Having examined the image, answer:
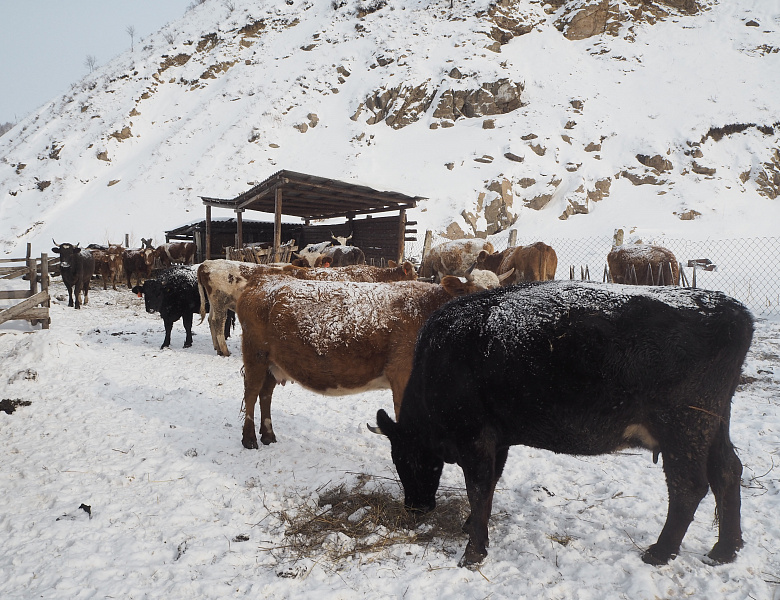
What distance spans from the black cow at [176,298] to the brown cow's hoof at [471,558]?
744 centimetres

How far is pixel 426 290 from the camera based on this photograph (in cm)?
395

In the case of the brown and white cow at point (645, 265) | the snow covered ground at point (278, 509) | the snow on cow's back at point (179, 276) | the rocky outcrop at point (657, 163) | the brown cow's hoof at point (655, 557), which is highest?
the rocky outcrop at point (657, 163)

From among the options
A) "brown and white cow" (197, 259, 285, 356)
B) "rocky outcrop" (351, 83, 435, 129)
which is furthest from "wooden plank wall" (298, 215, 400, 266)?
"rocky outcrop" (351, 83, 435, 129)

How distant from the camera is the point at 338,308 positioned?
3787mm

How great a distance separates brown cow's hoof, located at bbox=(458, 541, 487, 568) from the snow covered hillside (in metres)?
23.4

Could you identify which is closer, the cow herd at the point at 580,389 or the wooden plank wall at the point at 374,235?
the cow herd at the point at 580,389

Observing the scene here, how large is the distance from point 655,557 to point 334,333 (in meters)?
2.62

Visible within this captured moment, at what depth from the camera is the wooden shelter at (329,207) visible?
14367mm

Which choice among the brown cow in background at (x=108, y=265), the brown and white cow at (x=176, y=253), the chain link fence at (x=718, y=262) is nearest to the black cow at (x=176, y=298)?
the chain link fence at (x=718, y=262)

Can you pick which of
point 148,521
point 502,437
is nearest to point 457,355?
point 502,437

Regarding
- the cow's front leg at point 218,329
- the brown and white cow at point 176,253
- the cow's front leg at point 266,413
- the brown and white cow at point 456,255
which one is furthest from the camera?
the brown and white cow at point 176,253

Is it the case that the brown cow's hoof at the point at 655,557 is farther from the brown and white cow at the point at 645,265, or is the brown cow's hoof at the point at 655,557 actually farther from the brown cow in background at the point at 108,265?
the brown cow in background at the point at 108,265

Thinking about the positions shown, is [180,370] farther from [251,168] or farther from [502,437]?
[251,168]

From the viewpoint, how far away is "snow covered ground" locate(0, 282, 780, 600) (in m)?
2.37
